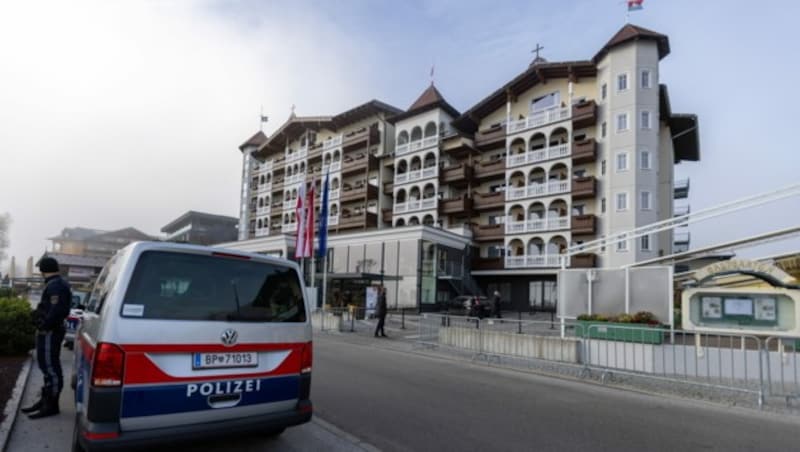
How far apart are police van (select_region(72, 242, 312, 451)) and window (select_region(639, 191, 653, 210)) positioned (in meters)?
33.7

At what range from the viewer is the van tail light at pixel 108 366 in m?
3.49

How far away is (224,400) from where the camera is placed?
155 inches

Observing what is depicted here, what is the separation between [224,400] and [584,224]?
34453 mm

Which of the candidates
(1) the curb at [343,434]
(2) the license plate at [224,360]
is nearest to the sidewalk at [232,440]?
(1) the curb at [343,434]

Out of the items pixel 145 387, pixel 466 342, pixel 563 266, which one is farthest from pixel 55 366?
pixel 563 266

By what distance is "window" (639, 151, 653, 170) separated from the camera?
33.5 m

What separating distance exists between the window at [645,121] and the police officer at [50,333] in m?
35.7

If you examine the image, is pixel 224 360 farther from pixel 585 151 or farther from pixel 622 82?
pixel 622 82

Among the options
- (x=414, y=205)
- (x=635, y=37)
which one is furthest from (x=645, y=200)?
(x=414, y=205)

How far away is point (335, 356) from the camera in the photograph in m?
12.4

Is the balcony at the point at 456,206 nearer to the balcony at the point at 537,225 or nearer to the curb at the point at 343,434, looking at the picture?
the balcony at the point at 537,225

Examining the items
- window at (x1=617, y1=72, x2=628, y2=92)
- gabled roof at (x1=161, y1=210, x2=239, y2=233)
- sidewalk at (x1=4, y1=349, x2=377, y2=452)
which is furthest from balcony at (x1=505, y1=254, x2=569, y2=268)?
gabled roof at (x1=161, y1=210, x2=239, y2=233)

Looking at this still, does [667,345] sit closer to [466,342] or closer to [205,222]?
[466,342]

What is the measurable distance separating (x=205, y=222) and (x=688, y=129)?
239 feet
